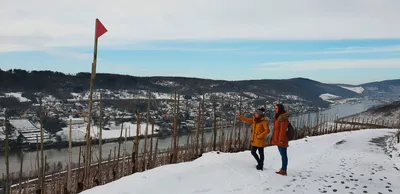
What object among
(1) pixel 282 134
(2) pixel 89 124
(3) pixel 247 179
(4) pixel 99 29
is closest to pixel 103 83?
(2) pixel 89 124

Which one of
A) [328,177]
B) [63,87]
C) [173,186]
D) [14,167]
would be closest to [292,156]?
[328,177]

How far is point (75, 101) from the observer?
5272 cm

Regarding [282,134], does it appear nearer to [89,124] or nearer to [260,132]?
[260,132]

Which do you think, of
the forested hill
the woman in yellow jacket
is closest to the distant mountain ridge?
the forested hill

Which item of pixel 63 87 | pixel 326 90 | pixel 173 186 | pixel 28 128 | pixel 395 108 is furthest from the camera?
pixel 326 90

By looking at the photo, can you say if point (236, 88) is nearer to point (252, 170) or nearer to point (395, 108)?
point (395, 108)

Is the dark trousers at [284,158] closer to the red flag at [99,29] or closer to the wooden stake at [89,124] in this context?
the wooden stake at [89,124]

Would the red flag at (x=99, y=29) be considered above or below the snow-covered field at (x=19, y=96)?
above

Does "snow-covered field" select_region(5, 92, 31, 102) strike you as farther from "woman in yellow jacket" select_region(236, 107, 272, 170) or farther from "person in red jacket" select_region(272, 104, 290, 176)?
"person in red jacket" select_region(272, 104, 290, 176)

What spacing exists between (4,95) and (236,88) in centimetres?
5269

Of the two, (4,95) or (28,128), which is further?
(4,95)

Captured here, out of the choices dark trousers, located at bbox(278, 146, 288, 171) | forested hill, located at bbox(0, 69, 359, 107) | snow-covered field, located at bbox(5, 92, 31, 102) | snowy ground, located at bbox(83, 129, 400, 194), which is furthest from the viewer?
forested hill, located at bbox(0, 69, 359, 107)

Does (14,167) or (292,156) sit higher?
(292,156)

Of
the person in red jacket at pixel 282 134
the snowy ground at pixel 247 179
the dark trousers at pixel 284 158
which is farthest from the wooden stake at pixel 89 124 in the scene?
the dark trousers at pixel 284 158
